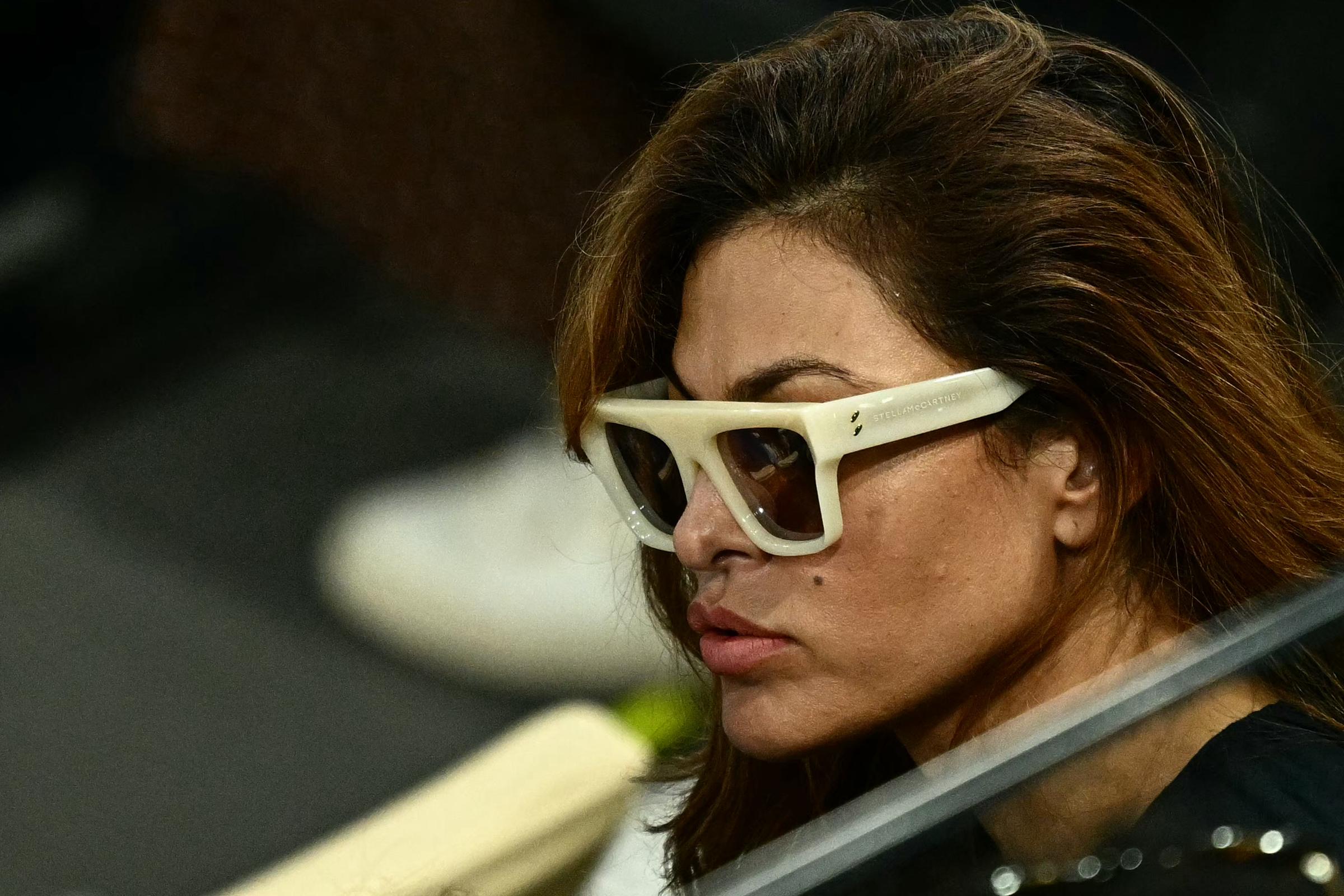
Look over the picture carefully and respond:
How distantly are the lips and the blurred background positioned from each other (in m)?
0.71

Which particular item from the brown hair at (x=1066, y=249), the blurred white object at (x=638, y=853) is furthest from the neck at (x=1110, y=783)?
the blurred white object at (x=638, y=853)

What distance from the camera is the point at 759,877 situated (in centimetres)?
67

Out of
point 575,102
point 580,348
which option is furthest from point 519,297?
point 580,348

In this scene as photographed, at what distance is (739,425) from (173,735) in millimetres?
1084

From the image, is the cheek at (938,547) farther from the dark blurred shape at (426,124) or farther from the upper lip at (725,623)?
the dark blurred shape at (426,124)

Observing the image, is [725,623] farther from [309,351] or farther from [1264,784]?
[309,351]

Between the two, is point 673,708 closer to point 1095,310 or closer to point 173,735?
point 173,735

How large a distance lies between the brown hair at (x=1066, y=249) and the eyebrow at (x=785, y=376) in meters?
0.06

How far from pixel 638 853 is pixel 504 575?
901mm

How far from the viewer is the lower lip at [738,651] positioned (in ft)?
3.23

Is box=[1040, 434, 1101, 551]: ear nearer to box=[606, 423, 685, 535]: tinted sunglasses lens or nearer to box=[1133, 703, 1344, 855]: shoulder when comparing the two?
box=[1133, 703, 1344, 855]: shoulder

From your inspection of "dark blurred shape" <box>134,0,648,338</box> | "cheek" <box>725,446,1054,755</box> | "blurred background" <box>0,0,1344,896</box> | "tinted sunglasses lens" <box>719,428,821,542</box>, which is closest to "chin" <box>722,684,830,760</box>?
"cheek" <box>725,446,1054,755</box>

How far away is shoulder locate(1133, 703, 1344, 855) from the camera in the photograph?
66 centimetres

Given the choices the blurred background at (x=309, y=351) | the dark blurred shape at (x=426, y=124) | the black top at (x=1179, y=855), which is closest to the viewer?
the black top at (x=1179, y=855)
